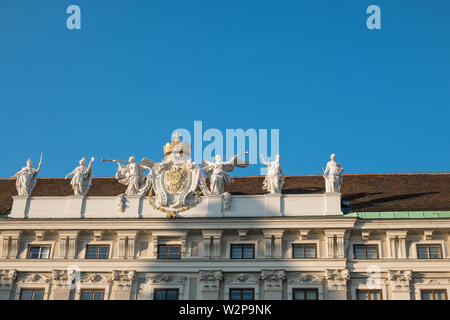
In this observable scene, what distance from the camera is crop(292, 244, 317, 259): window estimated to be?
34.7 m

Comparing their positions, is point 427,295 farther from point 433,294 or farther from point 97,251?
point 97,251

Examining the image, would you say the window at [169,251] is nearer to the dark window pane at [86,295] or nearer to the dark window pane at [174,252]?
the dark window pane at [174,252]

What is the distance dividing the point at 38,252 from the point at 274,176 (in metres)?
10.7

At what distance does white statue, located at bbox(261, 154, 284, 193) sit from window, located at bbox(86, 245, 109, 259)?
24.3 ft

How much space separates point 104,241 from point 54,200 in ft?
10.5

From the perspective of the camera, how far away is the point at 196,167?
36969 millimetres

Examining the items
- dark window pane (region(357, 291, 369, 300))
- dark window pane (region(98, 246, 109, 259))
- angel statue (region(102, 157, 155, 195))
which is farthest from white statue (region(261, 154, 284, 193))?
dark window pane (region(98, 246, 109, 259))

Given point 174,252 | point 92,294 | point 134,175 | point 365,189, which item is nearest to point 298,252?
point 174,252

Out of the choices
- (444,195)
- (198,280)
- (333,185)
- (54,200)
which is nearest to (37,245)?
(54,200)

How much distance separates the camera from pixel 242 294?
34.1m

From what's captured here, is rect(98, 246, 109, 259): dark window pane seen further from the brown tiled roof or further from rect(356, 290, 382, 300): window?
rect(356, 290, 382, 300): window

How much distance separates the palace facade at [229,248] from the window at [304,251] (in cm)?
4

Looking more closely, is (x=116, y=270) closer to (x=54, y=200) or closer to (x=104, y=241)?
(x=104, y=241)

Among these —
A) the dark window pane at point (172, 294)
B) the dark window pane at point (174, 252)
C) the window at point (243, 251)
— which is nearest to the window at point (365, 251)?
the window at point (243, 251)
